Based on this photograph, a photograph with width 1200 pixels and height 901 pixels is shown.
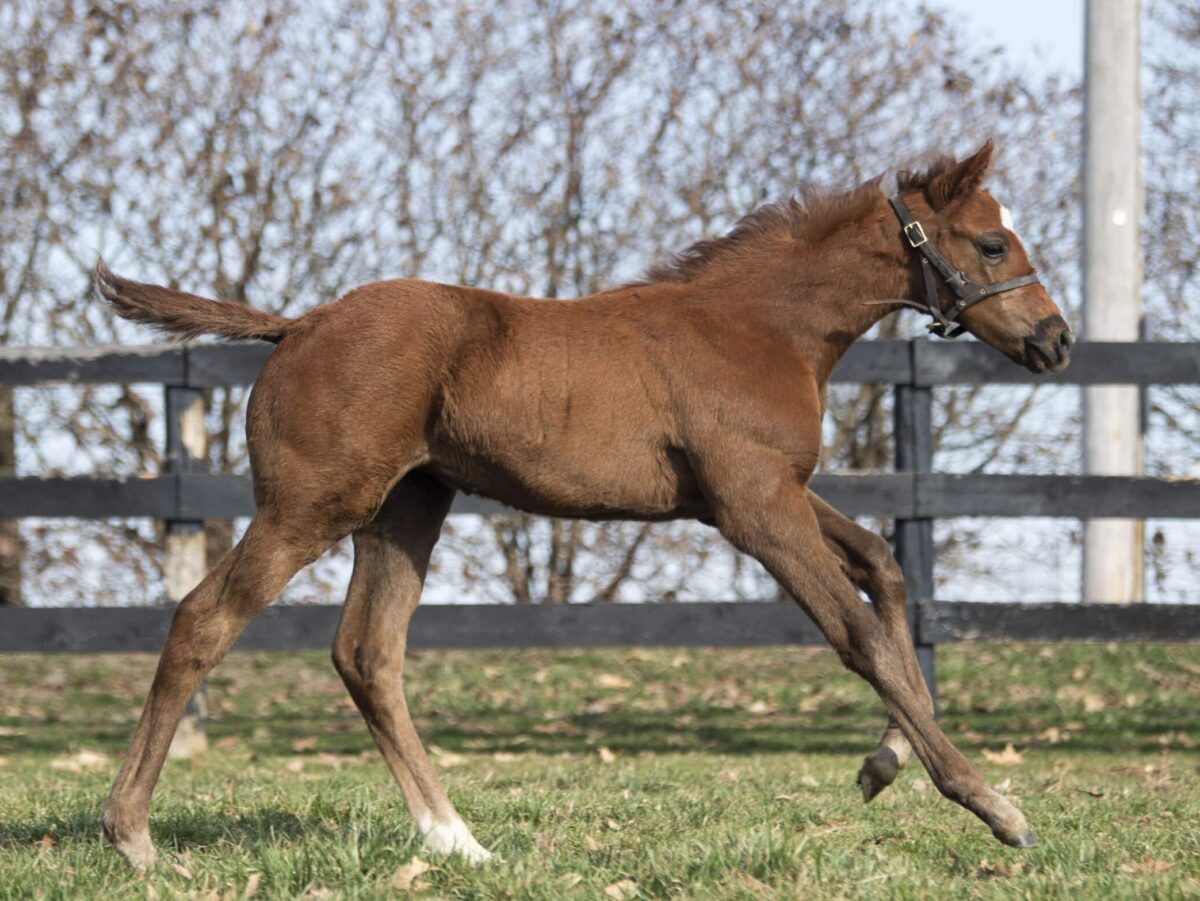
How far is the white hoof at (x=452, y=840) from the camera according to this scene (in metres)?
3.87

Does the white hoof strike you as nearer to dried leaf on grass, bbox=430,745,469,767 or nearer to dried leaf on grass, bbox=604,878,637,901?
dried leaf on grass, bbox=604,878,637,901

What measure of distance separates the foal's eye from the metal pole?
4218 mm

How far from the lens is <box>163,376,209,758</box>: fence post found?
7.16m

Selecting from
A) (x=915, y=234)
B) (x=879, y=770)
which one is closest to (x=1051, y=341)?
(x=915, y=234)

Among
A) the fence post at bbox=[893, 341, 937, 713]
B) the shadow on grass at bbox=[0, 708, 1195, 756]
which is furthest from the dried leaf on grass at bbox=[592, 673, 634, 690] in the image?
the fence post at bbox=[893, 341, 937, 713]

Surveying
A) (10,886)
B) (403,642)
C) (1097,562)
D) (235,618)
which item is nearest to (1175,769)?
(1097,562)

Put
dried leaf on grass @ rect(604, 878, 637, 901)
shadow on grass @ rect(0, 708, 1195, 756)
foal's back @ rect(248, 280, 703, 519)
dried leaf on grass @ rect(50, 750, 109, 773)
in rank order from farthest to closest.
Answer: shadow on grass @ rect(0, 708, 1195, 756), dried leaf on grass @ rect(50, 750, 109, 773), foal's back @ rect(248, 280, 703, 519), dried leaf on grass @ rect(604, 878, 637, 901)

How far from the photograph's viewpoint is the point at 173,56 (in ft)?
32.6

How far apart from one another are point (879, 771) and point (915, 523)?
2.92 metres

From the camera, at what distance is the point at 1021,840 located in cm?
385

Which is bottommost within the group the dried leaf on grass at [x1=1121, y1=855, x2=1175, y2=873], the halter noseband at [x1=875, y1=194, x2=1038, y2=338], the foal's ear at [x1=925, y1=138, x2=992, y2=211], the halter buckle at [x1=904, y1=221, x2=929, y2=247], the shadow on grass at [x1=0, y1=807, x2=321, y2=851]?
the shadow on grass at [x1=0, y1=807, x2=321, y2=851]

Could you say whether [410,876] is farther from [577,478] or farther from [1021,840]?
[1021,840]

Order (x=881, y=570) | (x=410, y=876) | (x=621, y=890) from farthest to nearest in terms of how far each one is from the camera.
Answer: (x=881, y=570) → (x=410, y=876) → (x=621, y=890)

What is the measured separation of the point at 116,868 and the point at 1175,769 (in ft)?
14.9
